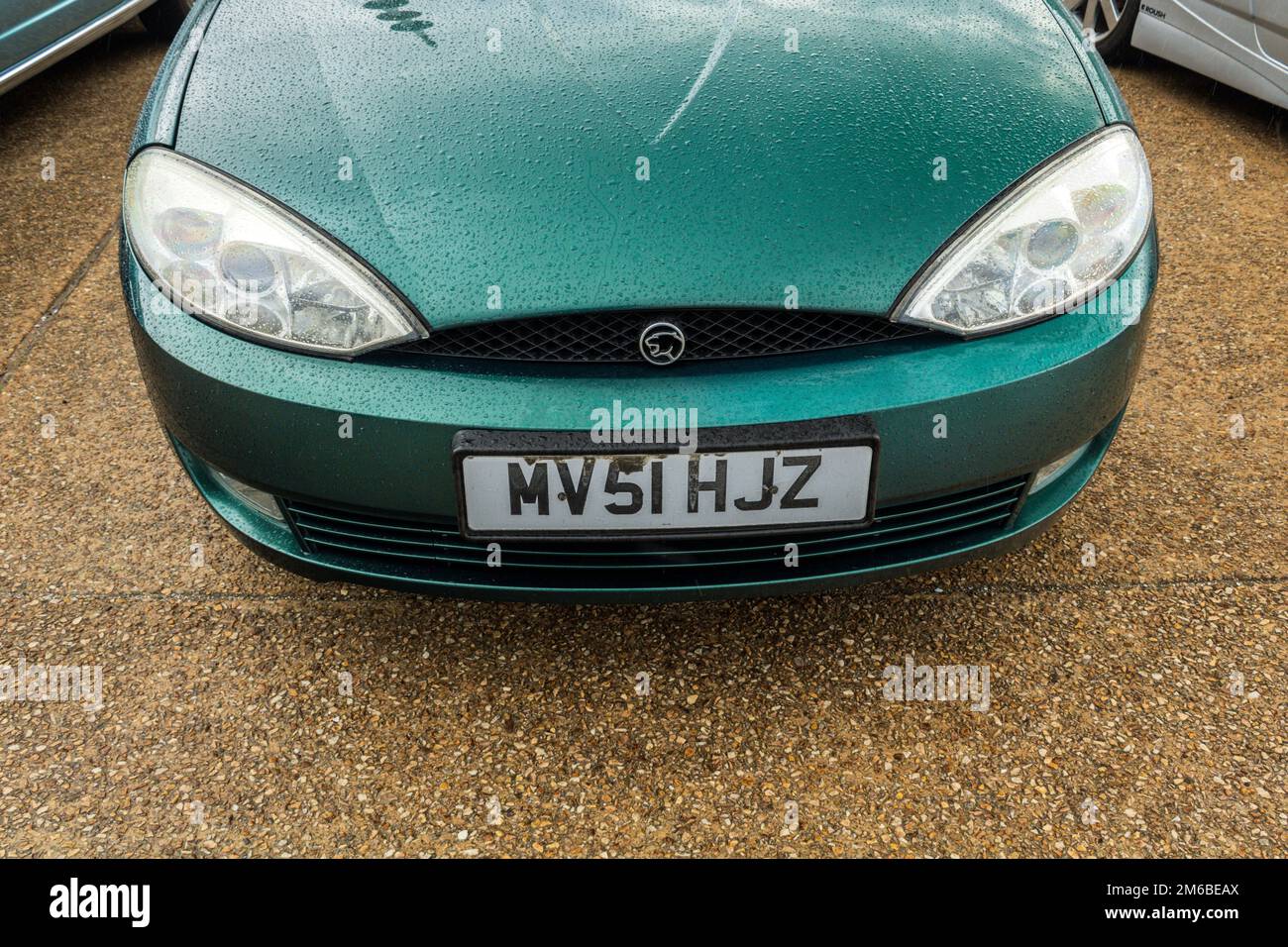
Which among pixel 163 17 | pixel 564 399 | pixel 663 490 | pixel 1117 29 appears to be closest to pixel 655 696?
pixel 663 490

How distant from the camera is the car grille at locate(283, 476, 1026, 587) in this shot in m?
1.56

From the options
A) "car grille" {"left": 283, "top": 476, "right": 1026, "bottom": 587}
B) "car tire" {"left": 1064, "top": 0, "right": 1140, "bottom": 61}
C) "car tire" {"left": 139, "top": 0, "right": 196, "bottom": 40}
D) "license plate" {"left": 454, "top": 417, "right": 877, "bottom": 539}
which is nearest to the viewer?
"license plate" {"left": 454, "top": 417, "right": 877, "bottom": 539}

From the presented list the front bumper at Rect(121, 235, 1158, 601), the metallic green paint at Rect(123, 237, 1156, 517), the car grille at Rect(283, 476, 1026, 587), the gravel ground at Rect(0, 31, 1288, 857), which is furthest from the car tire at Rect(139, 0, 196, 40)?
the car grille at Rect(283, 476, 1026, 587)

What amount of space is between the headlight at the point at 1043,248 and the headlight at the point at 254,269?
2.39 ft

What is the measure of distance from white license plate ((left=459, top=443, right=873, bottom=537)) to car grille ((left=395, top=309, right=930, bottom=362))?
0.49 feet

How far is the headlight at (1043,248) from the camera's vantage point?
1.54 metres

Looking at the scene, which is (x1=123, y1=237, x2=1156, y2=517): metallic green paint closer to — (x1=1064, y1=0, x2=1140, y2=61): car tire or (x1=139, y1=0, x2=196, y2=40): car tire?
(x1=1064, y1=0, x2=1140, y2=61): car tire

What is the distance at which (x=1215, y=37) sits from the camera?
3.90 metres

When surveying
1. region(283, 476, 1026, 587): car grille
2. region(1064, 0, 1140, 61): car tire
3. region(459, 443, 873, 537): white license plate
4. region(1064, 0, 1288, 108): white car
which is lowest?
region(1064, 0, 1140, 61): car tire

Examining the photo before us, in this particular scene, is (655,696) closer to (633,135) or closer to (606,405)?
(606,405)

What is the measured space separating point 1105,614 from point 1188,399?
0.83m

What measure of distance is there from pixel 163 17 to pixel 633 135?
167 inches

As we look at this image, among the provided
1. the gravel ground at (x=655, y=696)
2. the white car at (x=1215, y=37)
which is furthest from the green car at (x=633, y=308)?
the white car at (x=1215, y=37)
